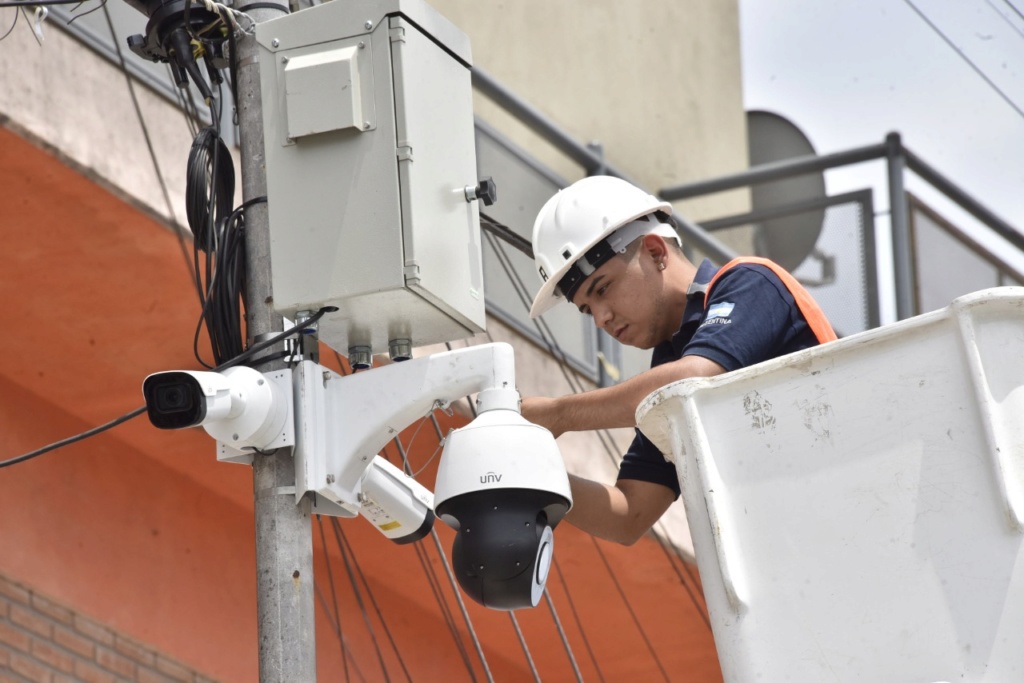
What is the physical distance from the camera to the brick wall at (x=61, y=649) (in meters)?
6.55

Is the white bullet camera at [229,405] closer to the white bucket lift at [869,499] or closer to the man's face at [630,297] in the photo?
the white bucket lift at [869,499]

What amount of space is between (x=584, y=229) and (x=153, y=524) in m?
3.45

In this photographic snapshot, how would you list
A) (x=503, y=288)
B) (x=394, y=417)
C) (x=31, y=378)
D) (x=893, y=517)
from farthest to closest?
1. (x=503, y=288)
2. (x=31, y=378)
3. (x=394, y=417)
4. (x=893, y=517)

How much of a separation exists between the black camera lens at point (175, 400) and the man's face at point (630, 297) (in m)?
1.31

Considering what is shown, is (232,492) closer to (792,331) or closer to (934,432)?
(792,331)

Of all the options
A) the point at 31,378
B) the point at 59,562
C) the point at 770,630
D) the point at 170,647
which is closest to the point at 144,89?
the point at 31,378

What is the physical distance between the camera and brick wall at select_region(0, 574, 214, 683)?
655cm

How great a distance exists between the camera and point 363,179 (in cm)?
390

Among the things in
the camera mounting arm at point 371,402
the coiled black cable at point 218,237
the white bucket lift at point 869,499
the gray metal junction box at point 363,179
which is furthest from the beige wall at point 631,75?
the white bucket lift at point 869,499

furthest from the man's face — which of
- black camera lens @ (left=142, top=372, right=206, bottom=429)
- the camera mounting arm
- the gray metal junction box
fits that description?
black camera lens @ (left=142, top=372, right=206, bottom=429)

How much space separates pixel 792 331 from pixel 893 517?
1.00m

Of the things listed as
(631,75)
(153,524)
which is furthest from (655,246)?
(631,75)

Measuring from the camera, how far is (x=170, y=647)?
7.29 metres

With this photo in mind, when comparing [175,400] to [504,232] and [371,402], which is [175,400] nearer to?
[371,402]
